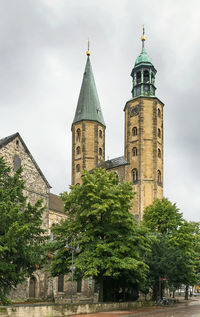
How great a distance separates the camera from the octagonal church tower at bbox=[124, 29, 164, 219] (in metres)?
55.7

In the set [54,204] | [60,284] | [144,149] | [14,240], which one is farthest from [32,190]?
[14,240]

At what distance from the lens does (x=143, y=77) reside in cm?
6297

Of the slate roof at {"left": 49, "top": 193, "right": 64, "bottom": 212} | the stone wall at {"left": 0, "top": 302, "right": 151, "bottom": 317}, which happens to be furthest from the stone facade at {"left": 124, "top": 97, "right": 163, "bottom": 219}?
the stone wall at {"left": 0, "top": 302, "right": 151, "bottom": 317}

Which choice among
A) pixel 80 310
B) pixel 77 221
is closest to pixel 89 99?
pixel 77 221

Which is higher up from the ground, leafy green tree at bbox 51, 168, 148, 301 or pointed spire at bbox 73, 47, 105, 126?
pointed spire at bbox 73, 47, 105, 126

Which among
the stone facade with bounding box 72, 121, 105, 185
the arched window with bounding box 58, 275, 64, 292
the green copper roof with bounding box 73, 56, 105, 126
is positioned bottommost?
the arched window with bounding box 58, 275, 64, 292

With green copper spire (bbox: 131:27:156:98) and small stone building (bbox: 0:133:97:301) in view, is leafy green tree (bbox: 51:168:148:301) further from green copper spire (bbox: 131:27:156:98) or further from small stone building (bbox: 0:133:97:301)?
green copper spire (bbox: 131:27:156:98)

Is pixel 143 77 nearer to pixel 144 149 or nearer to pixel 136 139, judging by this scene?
pixel 136 139

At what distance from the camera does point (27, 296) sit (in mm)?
39000

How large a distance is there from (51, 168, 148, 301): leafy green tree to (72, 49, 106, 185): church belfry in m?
37.9

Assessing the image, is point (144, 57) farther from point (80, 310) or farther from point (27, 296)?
point (80, 310)

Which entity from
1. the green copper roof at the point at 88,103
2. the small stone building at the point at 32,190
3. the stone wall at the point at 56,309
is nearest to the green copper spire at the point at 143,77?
the green copper roof at the point at 88,103

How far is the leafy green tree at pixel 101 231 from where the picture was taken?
2642 centimetres

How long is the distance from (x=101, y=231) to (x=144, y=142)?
3178 cm
